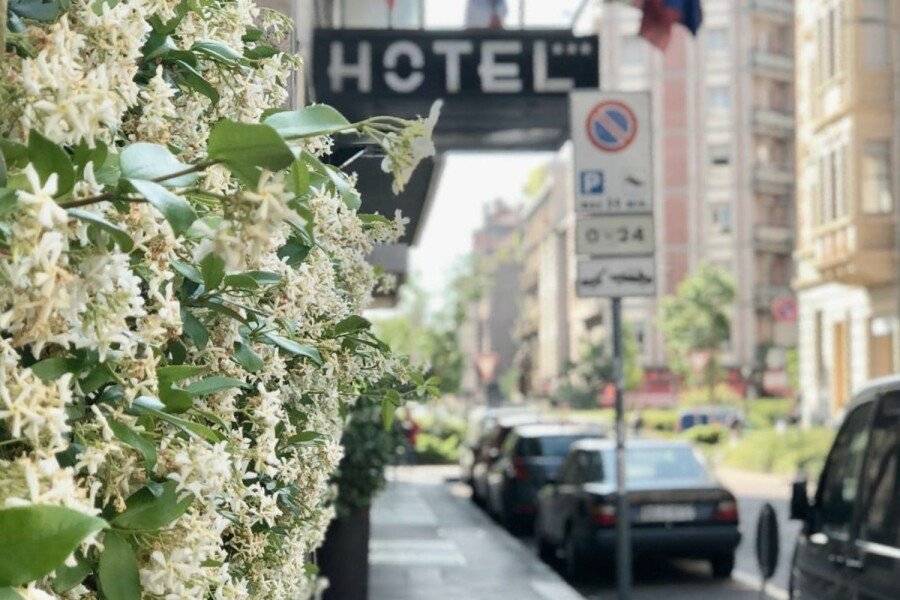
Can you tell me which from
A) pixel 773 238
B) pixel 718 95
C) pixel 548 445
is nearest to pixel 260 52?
pixel 548 445

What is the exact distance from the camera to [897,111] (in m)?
40.1

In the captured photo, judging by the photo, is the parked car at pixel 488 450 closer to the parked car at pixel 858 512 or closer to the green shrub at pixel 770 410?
the parked car at pixel 858 512

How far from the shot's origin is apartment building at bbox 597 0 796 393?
283 ft

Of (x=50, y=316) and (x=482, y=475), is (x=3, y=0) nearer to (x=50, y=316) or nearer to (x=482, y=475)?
(x=50, y=316)

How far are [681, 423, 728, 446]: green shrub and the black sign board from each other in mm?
42723

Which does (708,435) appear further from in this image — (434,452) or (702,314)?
(702,314)

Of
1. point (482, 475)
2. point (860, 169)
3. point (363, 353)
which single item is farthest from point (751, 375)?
point (363, 353)

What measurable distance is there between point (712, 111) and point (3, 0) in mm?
87073

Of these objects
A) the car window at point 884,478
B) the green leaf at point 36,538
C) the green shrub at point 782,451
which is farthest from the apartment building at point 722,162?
the green leaf at point 36,538

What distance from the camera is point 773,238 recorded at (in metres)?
86.4

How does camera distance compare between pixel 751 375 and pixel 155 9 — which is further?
pixel 751 375

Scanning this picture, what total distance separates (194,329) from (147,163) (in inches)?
26.6

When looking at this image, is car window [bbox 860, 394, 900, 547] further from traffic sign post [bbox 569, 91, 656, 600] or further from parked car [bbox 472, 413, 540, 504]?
parked car [bbox 472, 413, 540, 504]

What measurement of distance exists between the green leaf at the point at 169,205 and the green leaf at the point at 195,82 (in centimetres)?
87
